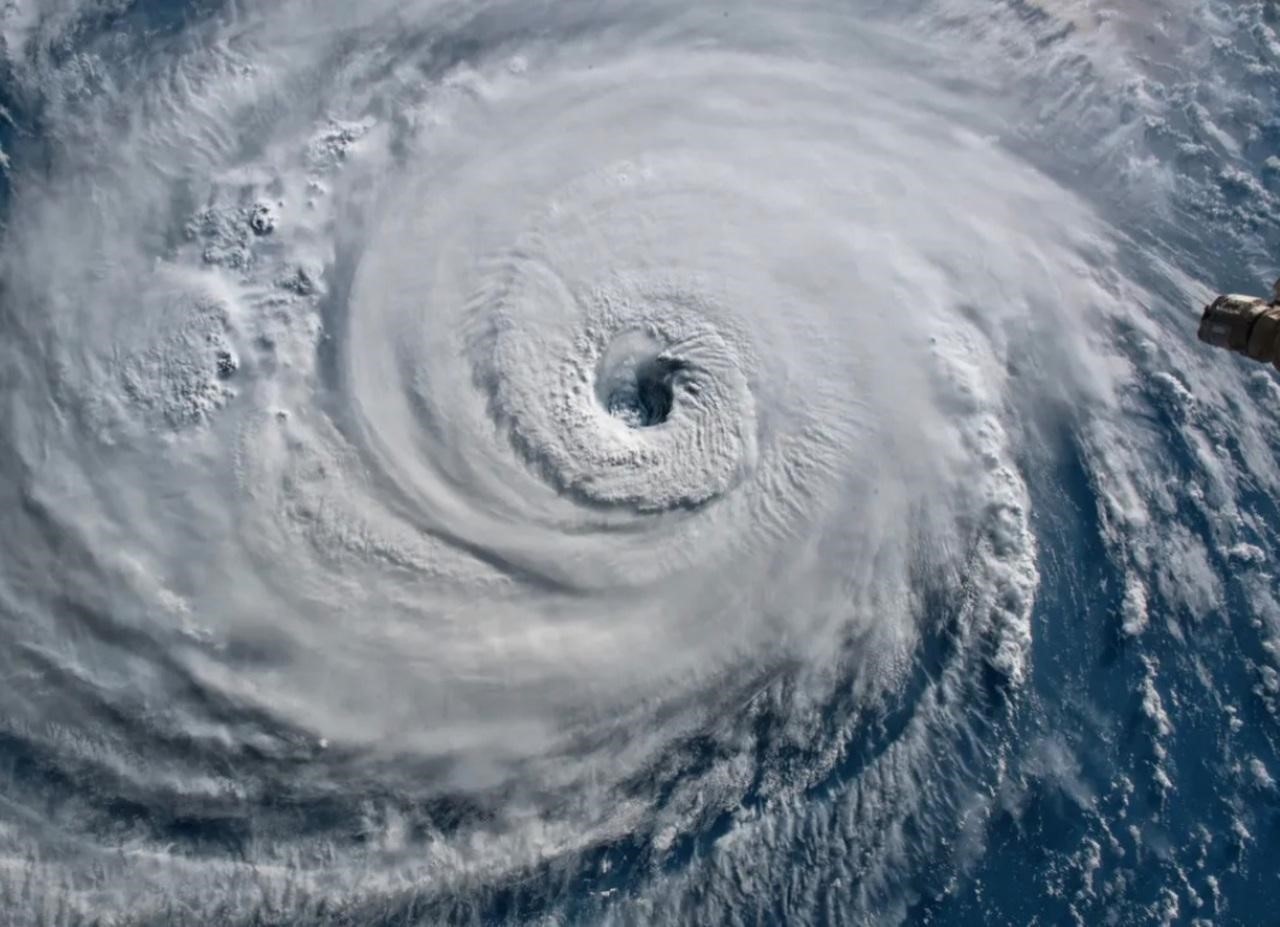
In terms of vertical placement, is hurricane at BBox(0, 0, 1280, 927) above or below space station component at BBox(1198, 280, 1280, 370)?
below

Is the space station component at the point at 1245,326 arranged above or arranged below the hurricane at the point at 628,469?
above

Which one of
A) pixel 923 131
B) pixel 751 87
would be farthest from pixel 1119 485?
A: pixel 751 87

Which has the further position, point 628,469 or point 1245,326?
point 628,469

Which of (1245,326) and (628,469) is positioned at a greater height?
(1245,326)

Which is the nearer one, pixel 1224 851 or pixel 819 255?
pixel 1224 851

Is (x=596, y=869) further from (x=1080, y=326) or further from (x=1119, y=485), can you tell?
(x=1080, y=326)
